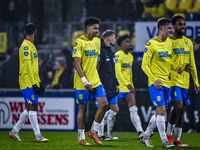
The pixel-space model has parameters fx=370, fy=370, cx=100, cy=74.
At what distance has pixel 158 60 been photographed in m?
6.12

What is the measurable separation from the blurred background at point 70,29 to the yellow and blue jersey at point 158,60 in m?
4.30

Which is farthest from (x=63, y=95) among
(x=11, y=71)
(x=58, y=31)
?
(x=58, y=31)

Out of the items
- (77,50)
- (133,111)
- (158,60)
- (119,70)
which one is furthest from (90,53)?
(133,111)

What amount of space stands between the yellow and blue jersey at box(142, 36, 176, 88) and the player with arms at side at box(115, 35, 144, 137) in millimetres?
2231

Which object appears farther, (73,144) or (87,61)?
(73,144)

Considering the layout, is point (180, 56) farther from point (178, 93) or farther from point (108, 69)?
point (108, 69)

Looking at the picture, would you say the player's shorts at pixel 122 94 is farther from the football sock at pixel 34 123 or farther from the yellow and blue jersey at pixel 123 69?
the football sock at pixel 34 123

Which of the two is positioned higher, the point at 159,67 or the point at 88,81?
the point at 159,67

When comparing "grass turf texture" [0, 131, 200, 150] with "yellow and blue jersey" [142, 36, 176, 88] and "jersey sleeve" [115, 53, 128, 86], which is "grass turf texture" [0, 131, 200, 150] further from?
"jersey sleeve" [115, 53, 128, 86]

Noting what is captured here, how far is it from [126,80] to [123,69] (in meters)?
0.27

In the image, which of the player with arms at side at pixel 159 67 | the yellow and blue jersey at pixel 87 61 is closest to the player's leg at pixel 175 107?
the player with arms at side at pixel 159 67

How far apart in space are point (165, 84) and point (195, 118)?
4.55 m

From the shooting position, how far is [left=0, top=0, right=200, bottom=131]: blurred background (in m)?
10.7

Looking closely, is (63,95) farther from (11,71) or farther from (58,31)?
(58,31)
